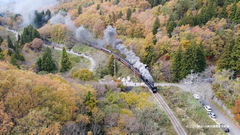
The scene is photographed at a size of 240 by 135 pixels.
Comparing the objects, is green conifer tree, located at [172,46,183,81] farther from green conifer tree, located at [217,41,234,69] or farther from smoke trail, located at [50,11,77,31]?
smoke trail, located at [50,11,77,31]

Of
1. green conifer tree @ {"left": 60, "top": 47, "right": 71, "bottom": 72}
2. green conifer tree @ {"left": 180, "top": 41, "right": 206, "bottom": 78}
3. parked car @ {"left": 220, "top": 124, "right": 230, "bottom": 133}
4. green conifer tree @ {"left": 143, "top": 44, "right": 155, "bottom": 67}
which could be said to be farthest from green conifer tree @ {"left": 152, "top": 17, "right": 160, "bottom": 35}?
parked car @ {"left": 220, "top": 124, "right": 230, "bottom": 133}

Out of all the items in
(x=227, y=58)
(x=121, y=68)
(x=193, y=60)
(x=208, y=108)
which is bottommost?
(x=121, y=68)

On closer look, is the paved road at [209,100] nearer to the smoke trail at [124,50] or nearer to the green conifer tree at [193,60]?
the smoke trail at [124,50]

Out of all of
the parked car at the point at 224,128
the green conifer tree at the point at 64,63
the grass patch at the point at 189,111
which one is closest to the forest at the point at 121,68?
the green conifer tree at the point at 64,63

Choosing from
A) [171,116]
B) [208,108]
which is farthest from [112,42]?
[208,108]

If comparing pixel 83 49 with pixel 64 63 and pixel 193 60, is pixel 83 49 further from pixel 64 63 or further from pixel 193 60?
pixel 193 60

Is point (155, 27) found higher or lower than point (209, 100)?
higher

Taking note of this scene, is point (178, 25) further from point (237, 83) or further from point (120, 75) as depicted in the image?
point (237, 83)

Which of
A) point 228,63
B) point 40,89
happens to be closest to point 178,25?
point 228,63

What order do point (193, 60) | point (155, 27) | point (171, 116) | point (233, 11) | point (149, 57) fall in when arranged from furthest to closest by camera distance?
point (155, 27) → point (149, 57) → point (233, 11) → point (193, 60) → point (171, 116)
